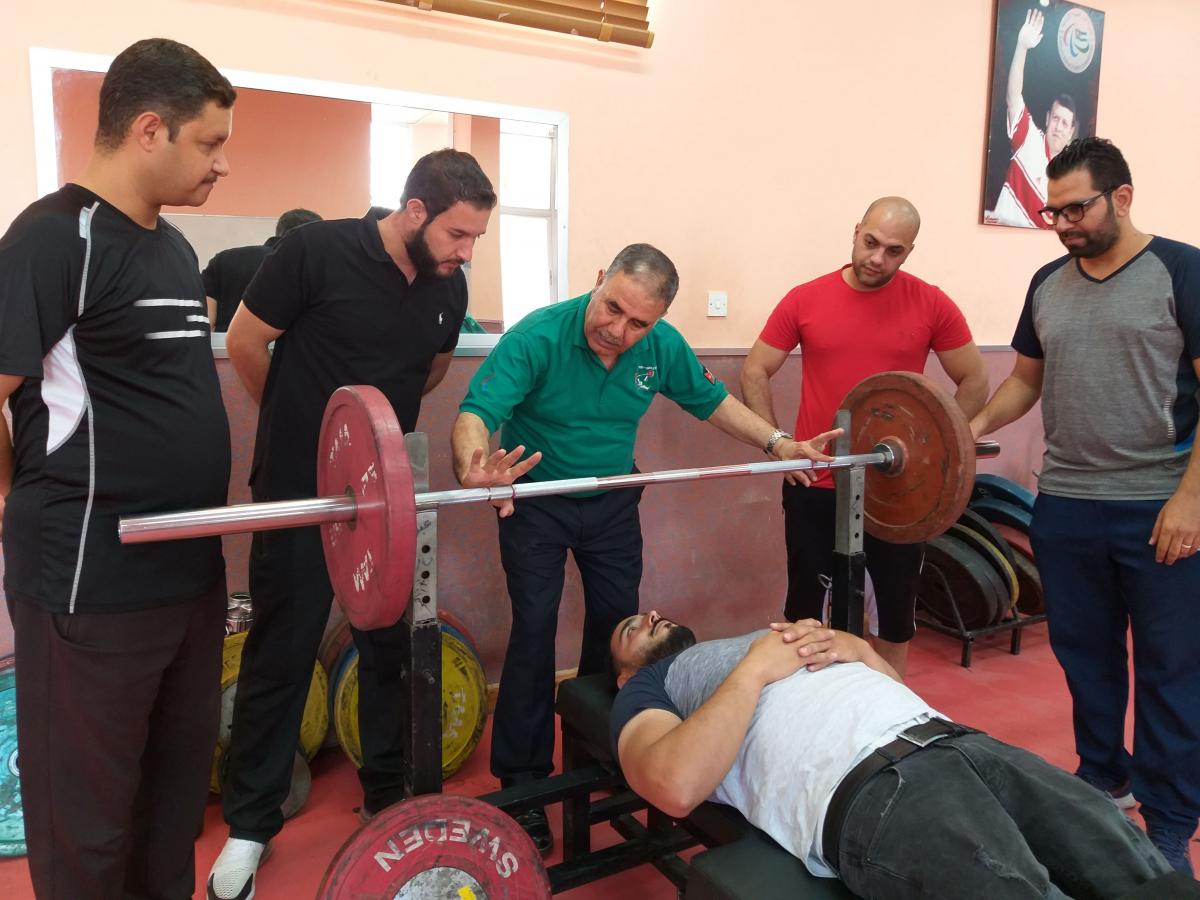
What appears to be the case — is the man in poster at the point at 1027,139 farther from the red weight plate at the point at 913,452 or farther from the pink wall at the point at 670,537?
the red weight plate at the point at 913,452

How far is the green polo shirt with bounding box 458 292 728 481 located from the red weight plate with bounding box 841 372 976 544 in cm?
41

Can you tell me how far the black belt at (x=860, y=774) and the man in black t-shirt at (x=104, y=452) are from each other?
98 cm

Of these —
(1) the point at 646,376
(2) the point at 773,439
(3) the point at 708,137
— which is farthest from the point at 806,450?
(3) the point at 708,137

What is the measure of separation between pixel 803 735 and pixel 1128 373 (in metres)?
1.10

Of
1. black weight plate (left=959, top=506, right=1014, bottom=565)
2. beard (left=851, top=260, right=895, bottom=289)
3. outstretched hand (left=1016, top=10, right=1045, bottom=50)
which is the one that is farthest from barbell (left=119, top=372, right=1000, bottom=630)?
outstretched hand (left=1016, top=10, right=1045, bottom=50)

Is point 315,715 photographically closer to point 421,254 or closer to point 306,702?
point 306,702

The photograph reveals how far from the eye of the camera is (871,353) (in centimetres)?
214

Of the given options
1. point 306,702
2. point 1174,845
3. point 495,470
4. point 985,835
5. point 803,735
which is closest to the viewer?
point 985,835

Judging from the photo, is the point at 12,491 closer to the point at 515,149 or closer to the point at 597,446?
the point at 597,446

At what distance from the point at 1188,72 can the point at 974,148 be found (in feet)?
4.49

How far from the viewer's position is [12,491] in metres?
1.18

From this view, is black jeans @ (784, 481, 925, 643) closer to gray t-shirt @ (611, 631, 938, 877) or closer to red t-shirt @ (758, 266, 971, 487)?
red t-shirt @ (758, 266, 971, 487)

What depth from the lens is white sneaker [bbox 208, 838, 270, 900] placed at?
1.58 metres

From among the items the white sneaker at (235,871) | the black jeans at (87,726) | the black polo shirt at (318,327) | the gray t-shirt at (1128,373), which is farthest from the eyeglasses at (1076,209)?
the white sneaker at (235,871)
